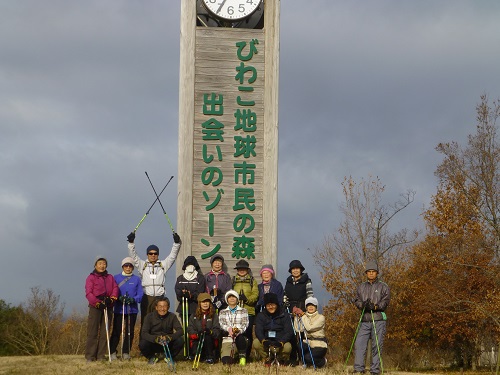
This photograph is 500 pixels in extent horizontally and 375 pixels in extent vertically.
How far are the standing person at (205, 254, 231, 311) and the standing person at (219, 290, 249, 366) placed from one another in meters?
0.64

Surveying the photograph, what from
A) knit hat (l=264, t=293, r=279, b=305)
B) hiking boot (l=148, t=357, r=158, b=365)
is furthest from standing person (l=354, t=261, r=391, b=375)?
hiking boot (l=148, t=357, r=158, b=365)

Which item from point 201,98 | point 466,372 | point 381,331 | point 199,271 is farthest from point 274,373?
point 466,372

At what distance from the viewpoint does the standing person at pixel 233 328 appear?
1264 cm

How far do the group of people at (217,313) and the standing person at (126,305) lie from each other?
0.06 feet

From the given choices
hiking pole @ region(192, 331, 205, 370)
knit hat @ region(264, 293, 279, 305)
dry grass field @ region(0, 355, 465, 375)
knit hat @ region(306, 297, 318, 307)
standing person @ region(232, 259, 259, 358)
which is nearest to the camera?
dry grass field @ region(0, 355, 465, 375)

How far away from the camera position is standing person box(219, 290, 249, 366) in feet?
41.5

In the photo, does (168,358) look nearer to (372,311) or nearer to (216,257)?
(216,257)

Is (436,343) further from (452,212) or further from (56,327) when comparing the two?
(56,327)

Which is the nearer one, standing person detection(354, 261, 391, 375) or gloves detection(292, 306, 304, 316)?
standing person detection(354, 261, 391, 375)

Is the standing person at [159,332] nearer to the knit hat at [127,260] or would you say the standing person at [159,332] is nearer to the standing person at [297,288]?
the knit hat at [127,260]

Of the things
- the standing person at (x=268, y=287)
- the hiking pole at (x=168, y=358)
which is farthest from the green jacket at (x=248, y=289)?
the hiking pole at (x=168, y=358)

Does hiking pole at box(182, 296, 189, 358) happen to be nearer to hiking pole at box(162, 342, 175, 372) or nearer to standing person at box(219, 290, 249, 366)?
hiking pole at box(162, 342, 175, 372)

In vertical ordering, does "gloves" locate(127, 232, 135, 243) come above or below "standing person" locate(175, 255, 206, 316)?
above

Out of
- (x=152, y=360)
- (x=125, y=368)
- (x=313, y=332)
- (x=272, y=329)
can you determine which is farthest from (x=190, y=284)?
(x=313, y=332)
